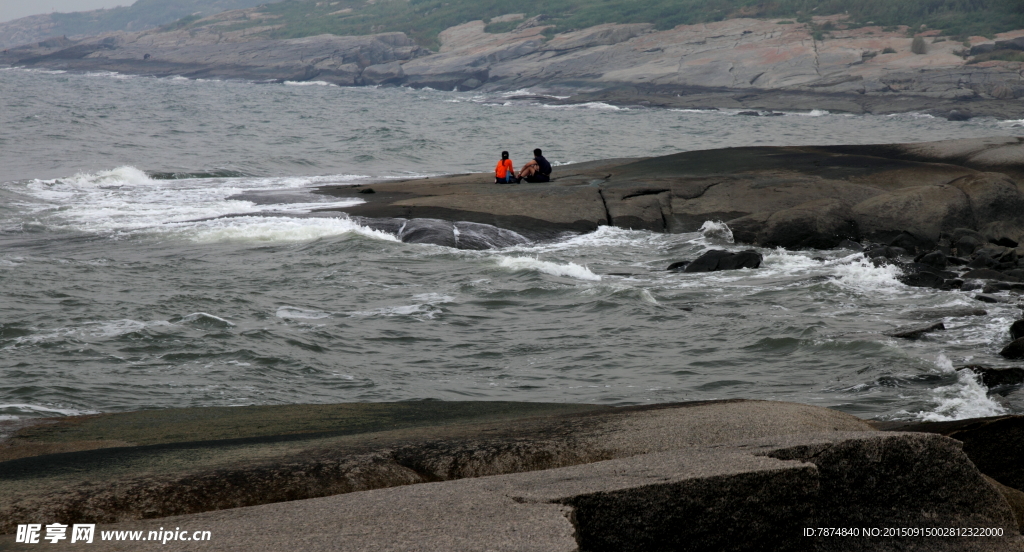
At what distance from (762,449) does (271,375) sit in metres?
6.37

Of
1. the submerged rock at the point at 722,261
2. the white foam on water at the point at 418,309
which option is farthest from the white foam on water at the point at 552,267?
the white foam on water at the point at 418,309

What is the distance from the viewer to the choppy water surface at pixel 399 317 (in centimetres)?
859

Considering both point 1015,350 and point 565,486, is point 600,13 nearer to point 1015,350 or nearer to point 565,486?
point 1015,350

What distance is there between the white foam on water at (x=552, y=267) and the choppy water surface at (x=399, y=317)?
57mm

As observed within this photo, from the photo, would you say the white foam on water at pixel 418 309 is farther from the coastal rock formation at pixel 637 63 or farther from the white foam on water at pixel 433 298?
the coastal rock formation at pixel 637 63

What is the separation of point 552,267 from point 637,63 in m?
66.4

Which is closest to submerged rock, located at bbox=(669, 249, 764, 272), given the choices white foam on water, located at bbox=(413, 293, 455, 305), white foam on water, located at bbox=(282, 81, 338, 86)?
white foam on water, located at bbox=(413, 293, 455, 305)

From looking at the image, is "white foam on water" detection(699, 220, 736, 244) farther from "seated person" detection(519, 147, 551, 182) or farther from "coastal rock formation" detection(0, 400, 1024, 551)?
"coastal rock formation" detection(0, 400, 1024, 551)

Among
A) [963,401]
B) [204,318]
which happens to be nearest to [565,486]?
[963,401]

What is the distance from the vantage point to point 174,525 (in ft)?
12.1

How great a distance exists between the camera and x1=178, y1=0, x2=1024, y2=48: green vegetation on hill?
73.6 meters

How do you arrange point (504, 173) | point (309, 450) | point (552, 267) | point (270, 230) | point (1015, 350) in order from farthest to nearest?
1. point (504, 173)
2. point (270, 230)
3. point (552, 267)
4. point (1015, 350)
5. point (309, 450)

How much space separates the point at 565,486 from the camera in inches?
147

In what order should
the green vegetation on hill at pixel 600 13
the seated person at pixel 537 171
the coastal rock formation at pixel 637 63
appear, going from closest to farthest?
the seated person at pixel 537 171 < the coastal rock formation at pixel 637 63 < the green vegetation on hill at pixel 600 13
